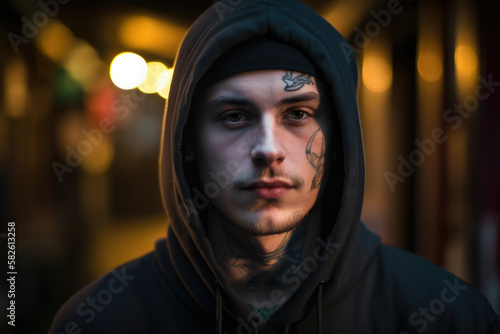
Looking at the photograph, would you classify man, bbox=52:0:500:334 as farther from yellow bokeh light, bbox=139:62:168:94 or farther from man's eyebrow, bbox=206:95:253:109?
yellow bokeh light, bbox=139:62:168:94

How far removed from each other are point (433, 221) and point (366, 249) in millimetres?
2016

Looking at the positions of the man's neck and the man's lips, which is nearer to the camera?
the man's lips

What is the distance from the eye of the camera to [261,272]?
A: 5.35 ft

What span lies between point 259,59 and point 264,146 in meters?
0.38

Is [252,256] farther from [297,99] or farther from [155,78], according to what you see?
[155,78]

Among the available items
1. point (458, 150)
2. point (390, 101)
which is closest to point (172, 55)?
point (390, 101)

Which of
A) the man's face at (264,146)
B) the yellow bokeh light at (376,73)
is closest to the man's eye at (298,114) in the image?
the man's face at (264,146)

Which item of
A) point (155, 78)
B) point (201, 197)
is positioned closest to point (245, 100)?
point (201, 197)

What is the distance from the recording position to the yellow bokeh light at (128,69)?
17.6 ft

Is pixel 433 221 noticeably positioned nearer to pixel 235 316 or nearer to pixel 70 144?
pixel 235 316

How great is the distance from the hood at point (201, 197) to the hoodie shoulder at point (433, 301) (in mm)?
171

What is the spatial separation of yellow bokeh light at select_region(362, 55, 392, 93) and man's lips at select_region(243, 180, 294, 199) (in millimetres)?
3029

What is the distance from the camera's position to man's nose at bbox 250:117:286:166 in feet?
4.67

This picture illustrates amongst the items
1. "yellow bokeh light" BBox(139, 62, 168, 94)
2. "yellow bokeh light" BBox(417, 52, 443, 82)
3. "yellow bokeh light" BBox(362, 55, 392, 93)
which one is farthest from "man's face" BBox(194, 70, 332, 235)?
"yellow bokeh light" BBox(139, 62, 168, 94)
